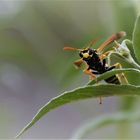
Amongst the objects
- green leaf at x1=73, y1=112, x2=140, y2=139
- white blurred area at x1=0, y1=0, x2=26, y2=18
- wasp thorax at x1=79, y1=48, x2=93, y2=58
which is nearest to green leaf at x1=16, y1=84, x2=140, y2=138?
wasp thorax at x1=79, y1=48, x2=93, y2=58

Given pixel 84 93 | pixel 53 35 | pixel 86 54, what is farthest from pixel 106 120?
pixel 53 35

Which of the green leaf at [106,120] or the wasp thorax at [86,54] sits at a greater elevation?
the wasp thorax at [86,54]

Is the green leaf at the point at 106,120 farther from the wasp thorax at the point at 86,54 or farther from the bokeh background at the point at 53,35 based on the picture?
the wasp thorax at the point at 86,54

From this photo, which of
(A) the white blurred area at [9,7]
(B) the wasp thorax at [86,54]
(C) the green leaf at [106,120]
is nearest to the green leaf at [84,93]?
(B) the wasp thorax at [86,54]

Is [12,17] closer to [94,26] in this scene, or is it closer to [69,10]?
[69,10]

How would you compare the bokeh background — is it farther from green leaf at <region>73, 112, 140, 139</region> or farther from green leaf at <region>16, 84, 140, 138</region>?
green leaf at <region>16, 84, 140, 138</region>
